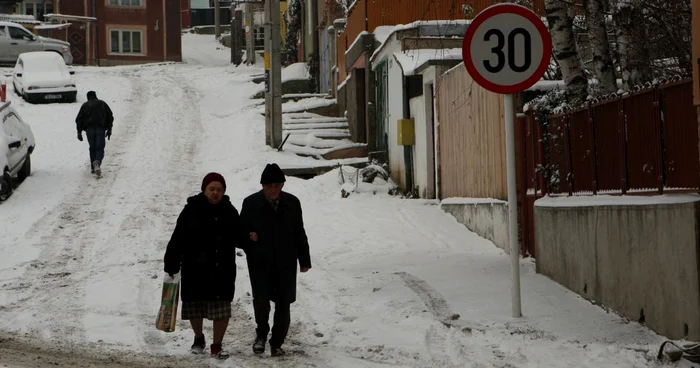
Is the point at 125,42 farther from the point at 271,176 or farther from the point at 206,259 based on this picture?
the point at 206,259

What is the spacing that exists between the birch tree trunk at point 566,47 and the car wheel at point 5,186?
10.3 m

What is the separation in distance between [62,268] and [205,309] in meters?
5.20

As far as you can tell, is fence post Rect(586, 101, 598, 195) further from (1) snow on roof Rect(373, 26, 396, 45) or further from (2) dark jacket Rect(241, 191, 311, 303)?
(1) snow on roof Rect(373, 26, 396, 45)

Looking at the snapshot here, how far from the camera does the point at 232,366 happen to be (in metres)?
7.97

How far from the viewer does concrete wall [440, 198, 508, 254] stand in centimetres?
1315

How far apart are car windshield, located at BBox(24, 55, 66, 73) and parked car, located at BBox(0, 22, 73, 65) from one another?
755 centimetres

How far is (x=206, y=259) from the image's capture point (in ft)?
27.8

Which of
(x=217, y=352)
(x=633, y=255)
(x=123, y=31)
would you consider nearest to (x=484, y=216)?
(x=633, y=255)

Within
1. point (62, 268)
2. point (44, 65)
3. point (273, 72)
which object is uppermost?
point (44, 65)

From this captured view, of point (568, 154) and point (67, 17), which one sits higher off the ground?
point (67, 17)

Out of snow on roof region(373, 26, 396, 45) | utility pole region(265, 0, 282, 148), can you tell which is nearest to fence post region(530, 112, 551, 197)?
snow on roof region(373, 26, 396, 45)

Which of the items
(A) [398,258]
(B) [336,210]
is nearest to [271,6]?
(B) [336,210]

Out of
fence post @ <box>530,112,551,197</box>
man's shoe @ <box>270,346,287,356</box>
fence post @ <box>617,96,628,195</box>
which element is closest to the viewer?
man's shoe @ <box>270,346,287,356</box>

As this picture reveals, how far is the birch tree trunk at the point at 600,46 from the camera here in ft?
36.5
